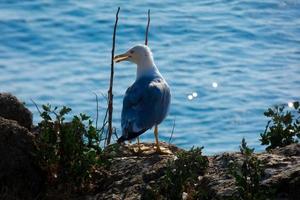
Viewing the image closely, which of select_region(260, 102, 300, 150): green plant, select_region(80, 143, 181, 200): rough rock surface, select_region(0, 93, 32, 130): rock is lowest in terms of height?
select_region(80, 143, 181, 200): rough rock surface

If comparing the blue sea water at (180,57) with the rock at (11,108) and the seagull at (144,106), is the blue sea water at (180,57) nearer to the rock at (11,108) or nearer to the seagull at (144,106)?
the seagull at (144,106)

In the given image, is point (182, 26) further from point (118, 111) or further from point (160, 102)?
point (160, 102)

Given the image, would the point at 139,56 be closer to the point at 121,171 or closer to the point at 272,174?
the point at 121,171

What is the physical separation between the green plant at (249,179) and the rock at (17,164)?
4.48 feet

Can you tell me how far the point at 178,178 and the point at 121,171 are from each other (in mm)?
793

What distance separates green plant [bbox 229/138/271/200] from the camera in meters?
5.25

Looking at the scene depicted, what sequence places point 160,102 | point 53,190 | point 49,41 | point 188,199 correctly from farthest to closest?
point 49,41 < point 160,102 < point 53,190 < point 188,199

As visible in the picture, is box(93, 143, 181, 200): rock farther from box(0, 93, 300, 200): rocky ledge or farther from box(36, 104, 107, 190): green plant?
box(36, 104, 107, 190): green plant

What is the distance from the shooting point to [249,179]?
5.46 meters

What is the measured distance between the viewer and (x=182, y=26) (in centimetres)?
1345

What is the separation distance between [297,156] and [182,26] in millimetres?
7492

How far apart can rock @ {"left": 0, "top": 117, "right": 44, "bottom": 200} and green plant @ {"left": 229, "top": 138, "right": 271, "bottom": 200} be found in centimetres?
137

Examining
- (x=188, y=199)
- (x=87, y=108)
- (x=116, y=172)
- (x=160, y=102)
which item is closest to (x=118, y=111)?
(x=87, y=108)

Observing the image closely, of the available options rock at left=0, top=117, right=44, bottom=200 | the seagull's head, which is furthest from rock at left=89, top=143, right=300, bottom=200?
the seagull's head
